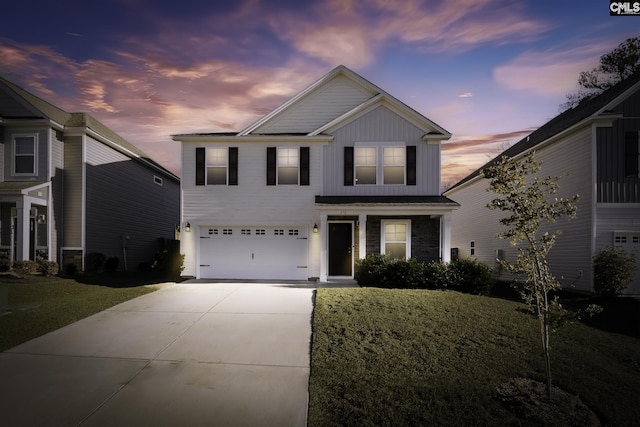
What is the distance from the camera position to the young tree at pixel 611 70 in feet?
75.4

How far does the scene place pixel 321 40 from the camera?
12836 millimetres

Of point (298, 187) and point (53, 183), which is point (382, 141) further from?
point (53, 183)

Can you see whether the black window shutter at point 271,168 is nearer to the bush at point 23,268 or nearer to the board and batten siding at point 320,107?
the board and batten siding at point 320,107

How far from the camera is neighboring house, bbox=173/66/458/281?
1438cm

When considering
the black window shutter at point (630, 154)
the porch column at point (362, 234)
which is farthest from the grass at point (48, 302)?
the black window shutter at point (630, 154)

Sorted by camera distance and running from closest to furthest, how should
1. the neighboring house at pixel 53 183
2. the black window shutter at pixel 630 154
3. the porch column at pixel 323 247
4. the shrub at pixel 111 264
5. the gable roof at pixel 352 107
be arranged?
1. the black window shutter at pixel 630 154
2. the porch column at pixel 323 247
3. the gable roof at pixel 352 107
4. the neighboring house at pixel 53 183
5. the shrub at pixel 111 264

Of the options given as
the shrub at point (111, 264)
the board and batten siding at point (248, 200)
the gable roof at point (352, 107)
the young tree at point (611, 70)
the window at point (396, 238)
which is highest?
the young tree at point (611, 70)

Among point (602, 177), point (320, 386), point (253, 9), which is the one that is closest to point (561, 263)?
point (602, 177)

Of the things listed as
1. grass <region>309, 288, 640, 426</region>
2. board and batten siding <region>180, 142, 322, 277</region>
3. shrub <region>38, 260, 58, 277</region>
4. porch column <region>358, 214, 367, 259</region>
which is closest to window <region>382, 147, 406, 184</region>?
porch column <region>358, 214, 367, 259</region>

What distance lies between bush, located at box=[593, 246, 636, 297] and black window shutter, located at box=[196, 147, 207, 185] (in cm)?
1484

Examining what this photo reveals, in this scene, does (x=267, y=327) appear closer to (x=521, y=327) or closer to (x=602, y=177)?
(x=521, y=327)

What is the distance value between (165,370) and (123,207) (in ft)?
52.3

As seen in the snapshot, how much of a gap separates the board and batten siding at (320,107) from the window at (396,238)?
16.8ft

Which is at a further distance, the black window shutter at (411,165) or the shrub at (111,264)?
the shrub at (111,264)
